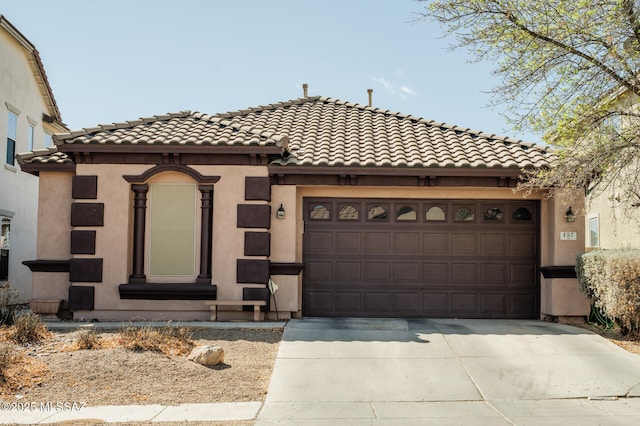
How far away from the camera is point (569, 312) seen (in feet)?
43.6

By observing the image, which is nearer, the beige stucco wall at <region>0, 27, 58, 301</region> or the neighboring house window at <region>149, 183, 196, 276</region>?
the neighboring house window at <region>149, 183, 196, 276</region>

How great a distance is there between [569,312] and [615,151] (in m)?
4.29

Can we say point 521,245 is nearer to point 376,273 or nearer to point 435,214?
point 435,214

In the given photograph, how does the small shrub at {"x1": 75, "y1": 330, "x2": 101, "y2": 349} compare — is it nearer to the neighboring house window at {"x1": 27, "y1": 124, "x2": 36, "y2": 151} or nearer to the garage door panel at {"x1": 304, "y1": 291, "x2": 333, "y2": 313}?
the garage door panel at {"x1": 304, "y1": 291, "x2": 333, "y2": 313}

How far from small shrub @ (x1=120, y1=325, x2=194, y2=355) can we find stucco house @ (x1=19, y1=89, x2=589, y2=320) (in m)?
2.79

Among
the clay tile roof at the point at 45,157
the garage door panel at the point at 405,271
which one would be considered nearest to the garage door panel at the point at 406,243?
the garage door panel at the point at 405,271

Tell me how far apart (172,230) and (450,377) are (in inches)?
267

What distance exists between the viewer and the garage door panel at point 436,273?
13758mm

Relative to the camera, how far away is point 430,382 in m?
8.85

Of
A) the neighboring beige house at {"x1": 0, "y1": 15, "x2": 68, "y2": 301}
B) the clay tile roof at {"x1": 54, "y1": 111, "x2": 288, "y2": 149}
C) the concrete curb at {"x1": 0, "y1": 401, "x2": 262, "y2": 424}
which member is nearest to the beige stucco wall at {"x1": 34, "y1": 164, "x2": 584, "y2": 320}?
the clay tile roof at {"x1": 54, "y1": 111, "x2": 288, "y2": 149}

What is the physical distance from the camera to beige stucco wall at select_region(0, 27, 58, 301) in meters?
18.5

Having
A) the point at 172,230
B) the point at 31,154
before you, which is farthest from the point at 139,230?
the point at 31,154

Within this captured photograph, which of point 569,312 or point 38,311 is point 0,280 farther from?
point 569,312

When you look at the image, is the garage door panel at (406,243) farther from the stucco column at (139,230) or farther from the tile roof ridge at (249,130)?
the stucco column at (139,230)
